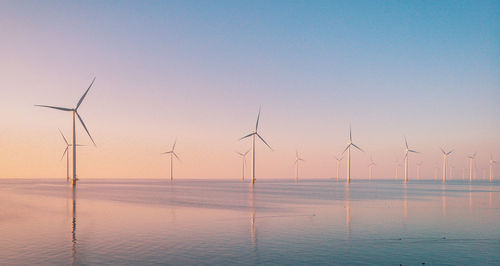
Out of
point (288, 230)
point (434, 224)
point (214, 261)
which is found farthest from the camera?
point (434, 224)

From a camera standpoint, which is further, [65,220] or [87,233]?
[65,220]

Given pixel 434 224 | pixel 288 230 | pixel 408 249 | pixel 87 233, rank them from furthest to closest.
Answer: pixel 434 224
pixel 288 230
pixel 87 233
pixel 408 249

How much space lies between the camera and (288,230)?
32.2 m

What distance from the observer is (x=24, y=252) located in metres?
22.7

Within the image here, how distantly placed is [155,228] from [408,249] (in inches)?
810

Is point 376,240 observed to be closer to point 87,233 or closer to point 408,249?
point 408,249

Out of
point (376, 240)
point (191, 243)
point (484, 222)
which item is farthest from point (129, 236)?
point (484, 222)

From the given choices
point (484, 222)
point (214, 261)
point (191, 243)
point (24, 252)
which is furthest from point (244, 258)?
point (484, 222)

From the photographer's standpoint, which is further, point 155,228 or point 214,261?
point 155,228

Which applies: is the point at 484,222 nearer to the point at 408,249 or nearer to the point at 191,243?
the point at 408,249

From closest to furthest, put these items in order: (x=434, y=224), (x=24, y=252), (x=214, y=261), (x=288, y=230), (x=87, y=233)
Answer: (x=214, y=261), (x=24, y=252), (x=87, y=233), (x=288, y=230), (x=434, y=224)

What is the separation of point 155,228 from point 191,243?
820 cm

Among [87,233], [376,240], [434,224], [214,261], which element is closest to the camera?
[214,261]

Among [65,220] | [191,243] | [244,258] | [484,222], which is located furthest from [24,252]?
[484,222]
